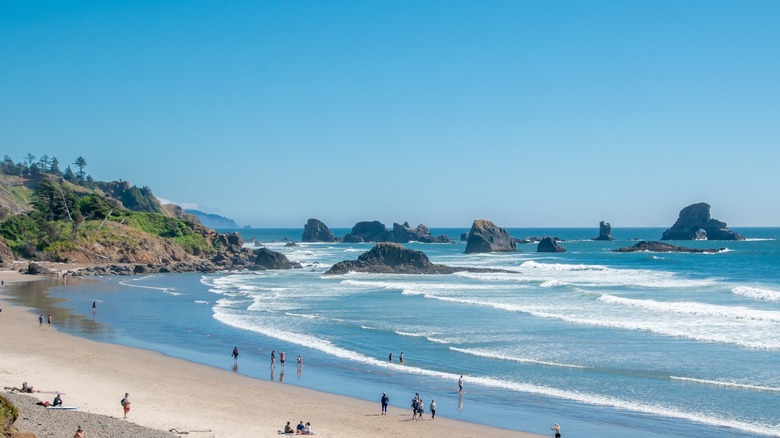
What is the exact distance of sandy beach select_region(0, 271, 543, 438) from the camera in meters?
21.6

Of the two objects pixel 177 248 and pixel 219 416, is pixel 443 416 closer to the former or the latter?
pixel 219 416

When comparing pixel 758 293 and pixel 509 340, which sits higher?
pixel 758 293

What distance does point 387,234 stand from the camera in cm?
17988

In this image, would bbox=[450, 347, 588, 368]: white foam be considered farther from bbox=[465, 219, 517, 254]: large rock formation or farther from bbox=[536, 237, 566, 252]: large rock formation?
bbox=[536, 237, 566, 252]: large rock formation

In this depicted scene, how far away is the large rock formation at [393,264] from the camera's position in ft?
262

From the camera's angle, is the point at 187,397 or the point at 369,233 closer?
the point at 187,397

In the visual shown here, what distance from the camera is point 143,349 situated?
111 feet

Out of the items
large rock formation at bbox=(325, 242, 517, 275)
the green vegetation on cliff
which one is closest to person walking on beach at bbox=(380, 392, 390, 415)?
large rock formation at bbox=(325, 242, 517, 275)

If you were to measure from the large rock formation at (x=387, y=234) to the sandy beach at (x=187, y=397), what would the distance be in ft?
472

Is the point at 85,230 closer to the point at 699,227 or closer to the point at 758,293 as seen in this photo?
the point at 758,293

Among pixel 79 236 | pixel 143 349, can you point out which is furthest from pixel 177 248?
pixel 143 349

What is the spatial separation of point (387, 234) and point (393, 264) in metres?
98.0

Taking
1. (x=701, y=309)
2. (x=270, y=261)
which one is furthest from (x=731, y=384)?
(x=270, y=261)

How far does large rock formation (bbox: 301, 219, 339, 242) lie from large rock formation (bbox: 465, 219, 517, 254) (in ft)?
A: 244
